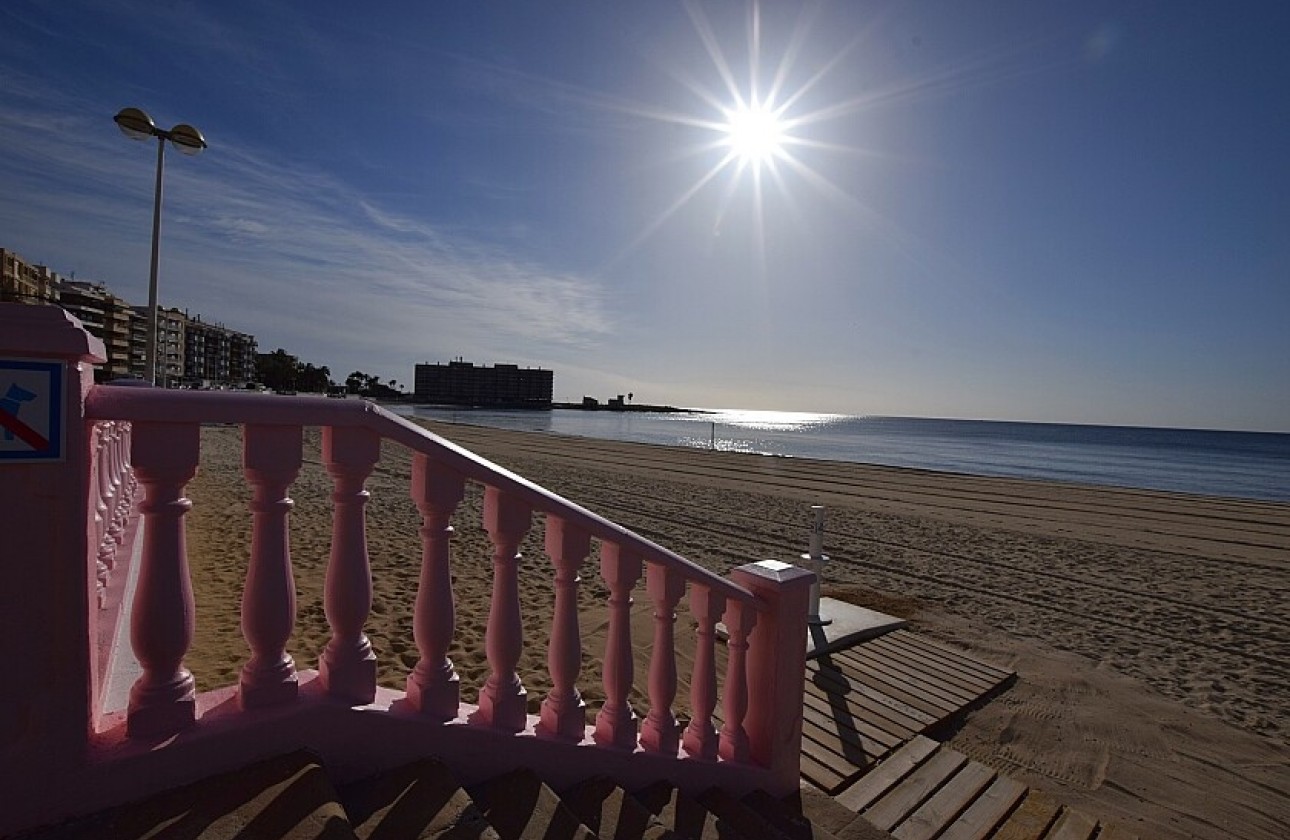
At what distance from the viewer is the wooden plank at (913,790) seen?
3205 millimetres

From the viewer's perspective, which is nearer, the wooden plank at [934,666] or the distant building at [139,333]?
the wooden plank at [934,666]

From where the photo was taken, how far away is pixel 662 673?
251cm

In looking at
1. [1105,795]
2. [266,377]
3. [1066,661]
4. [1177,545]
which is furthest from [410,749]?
[266,377]

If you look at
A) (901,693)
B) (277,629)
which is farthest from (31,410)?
(901,693)

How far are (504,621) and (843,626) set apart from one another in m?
4.69

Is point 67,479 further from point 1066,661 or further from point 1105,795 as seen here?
point 1066,661

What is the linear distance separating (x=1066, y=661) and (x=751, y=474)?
16355 mm

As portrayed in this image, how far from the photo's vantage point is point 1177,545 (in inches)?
471

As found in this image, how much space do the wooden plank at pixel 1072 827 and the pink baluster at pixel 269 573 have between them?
3.76 metres

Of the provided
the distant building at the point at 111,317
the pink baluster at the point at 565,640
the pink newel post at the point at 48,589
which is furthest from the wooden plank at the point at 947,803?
the distant building at the point at 111,317

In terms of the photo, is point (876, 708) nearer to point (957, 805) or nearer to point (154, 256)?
point (957, 805)

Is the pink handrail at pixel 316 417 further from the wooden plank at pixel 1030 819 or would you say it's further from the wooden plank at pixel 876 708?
the wooden plank at pixel 876 708

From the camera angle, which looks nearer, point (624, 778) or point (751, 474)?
point (624, 778)

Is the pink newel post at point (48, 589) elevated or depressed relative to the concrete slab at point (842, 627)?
elevated
